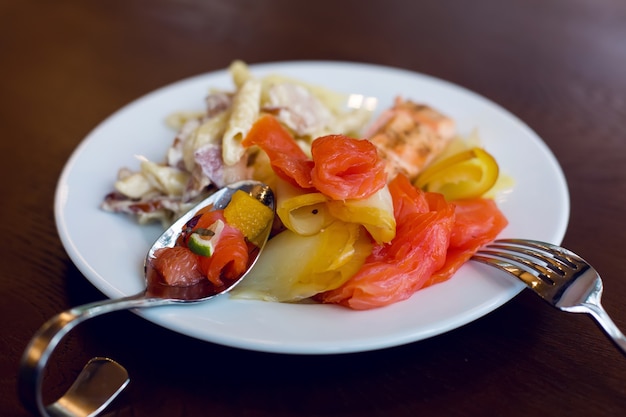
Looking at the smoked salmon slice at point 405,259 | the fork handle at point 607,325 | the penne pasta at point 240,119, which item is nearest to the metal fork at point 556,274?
the fork handle at point 607,325

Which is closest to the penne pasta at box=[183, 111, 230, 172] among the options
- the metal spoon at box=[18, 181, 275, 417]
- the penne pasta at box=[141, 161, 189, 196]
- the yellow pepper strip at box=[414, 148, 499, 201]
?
the penne pasta at box=[141, 161, 189, 196]

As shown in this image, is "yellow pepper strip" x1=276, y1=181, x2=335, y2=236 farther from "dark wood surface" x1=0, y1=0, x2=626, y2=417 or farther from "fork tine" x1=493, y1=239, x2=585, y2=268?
"fork tine" x1=493, y1=239, x2=585, y2=268

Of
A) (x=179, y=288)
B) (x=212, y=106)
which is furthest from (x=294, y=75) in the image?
(x=179, y=288)

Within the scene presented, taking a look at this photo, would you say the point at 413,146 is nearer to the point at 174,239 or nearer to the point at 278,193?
the point at 278,193

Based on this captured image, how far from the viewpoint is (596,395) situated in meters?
1.34

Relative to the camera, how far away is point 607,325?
4.28ft

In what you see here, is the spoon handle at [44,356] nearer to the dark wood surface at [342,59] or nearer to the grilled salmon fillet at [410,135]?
the dark wood surface at [342,59]

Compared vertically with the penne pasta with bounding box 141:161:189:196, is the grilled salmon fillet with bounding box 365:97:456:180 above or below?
above

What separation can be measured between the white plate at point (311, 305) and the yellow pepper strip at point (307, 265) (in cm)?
6

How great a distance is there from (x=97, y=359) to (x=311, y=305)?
52 centimetres

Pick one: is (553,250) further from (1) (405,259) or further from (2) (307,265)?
(2) (307,265)

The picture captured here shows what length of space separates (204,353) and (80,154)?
36.2 inches

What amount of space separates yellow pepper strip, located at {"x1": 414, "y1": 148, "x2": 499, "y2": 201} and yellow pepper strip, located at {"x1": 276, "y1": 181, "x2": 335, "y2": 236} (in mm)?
481

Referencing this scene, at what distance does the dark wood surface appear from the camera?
1.36 meters
